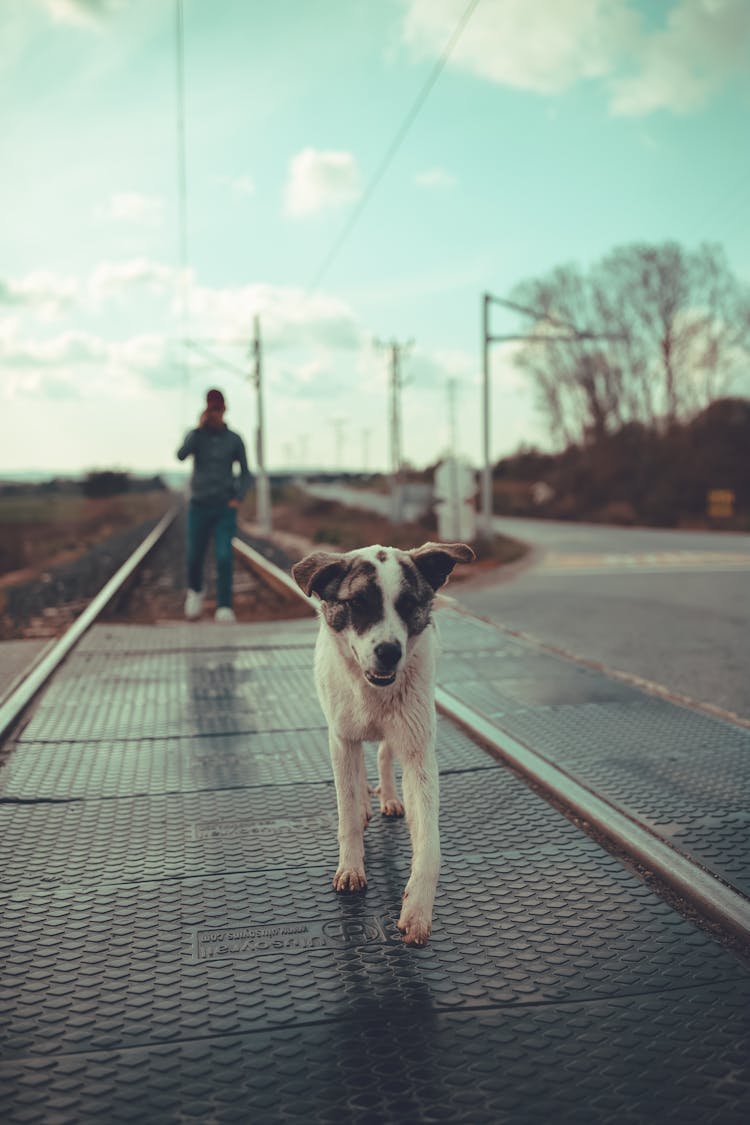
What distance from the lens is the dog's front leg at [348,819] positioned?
3.50 meters

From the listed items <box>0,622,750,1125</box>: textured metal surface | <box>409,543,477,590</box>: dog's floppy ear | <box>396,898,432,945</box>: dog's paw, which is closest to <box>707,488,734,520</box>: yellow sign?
<box>0,622,750,1125</box>: textured metal surface

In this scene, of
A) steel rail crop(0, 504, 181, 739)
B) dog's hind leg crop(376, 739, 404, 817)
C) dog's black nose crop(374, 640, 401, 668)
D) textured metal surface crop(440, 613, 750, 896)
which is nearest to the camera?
dog's black nose crop(374, 640, 401, 668)

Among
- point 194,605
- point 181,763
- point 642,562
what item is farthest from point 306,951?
point 642,562

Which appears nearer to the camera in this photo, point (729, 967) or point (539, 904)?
point (729, 967)

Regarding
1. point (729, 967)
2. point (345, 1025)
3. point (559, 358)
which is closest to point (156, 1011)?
point (345, 1025)

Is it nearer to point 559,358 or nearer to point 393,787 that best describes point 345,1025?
point 393,787

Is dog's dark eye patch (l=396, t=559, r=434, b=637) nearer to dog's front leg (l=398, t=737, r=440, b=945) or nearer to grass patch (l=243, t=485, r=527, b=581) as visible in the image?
dog's front leg (l=398, t=737, r=440, b=945)

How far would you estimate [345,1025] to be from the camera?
2.63 metres

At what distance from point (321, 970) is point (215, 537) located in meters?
7.59

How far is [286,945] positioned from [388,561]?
1198mm

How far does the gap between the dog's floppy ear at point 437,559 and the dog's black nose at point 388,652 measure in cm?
34

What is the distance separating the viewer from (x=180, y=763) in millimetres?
5121

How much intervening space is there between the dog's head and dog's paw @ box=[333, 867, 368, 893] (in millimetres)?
687

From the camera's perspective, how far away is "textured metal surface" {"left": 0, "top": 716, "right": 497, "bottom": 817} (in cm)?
473
